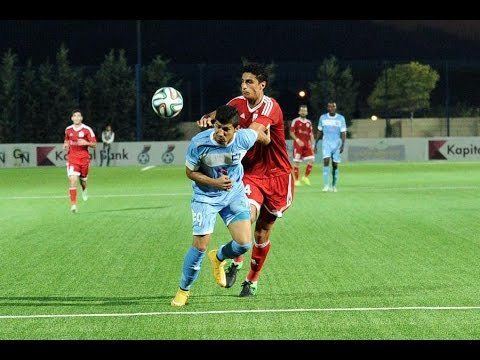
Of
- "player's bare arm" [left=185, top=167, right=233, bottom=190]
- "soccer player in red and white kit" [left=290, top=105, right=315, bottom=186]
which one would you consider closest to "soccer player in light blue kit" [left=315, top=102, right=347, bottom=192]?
"soccer player in red and white kit" [left=290, top=105, right=315, bottom=186]

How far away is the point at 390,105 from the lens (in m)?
88.4

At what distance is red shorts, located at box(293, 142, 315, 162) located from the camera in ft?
108

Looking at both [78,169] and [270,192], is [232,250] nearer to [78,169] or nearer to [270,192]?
[270,192]

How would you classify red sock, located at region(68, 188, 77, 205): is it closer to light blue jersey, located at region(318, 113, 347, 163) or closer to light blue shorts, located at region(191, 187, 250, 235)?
light blue jersey, located at region(318, 113, 347, 163)

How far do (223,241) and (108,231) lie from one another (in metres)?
2.50

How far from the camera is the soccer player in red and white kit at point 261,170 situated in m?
11.0

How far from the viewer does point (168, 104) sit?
16016mm

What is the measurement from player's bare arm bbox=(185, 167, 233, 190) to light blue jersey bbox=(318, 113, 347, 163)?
753 inches

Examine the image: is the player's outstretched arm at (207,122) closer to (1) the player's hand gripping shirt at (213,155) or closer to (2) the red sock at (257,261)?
(1) the player's hand gripping shirt at (213,155)

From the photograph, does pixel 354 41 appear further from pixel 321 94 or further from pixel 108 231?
pixel 108 231

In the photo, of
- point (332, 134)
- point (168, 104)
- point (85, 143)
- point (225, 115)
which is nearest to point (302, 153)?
point (332, 134)

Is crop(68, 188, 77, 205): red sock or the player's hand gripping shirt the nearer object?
the player's hand gripping shirt

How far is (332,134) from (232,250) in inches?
750

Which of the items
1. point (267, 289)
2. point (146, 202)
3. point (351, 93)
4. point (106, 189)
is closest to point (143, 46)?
point (351, 93)
